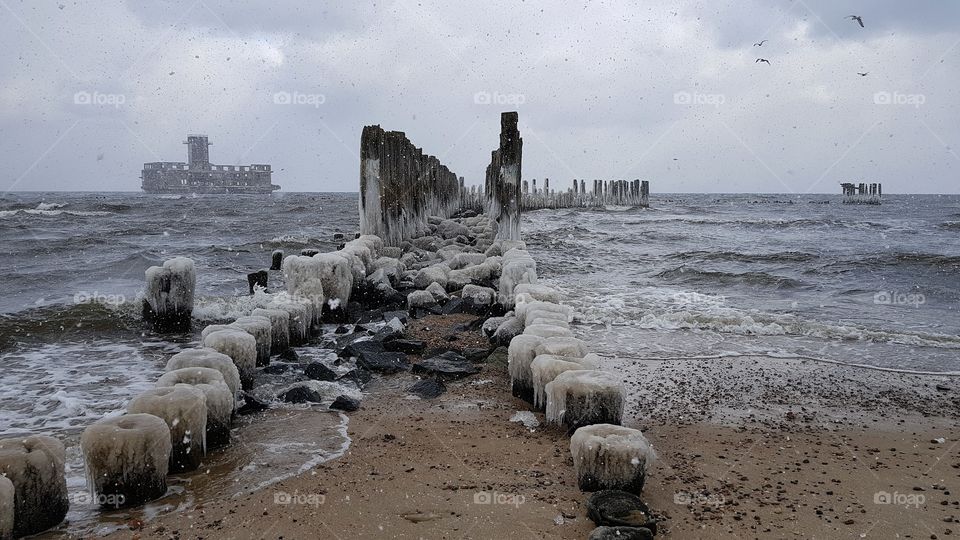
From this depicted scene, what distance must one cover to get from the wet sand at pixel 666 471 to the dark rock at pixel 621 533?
18 centimetres

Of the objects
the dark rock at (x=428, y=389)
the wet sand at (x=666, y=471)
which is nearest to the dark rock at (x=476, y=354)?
the wet sand at (x=666, y=471)

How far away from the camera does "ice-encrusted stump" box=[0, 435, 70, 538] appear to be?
10.5 ft

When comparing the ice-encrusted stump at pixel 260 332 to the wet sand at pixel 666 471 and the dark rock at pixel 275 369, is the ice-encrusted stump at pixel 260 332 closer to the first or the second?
the dark rock at pixel 275 369

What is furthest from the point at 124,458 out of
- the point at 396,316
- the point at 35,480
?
the point at 396,316

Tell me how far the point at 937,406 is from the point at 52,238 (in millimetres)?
23462

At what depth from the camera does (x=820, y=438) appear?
4977 millimetres

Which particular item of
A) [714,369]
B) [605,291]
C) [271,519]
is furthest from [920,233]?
[271,519]

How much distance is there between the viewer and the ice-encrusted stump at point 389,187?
482 inches

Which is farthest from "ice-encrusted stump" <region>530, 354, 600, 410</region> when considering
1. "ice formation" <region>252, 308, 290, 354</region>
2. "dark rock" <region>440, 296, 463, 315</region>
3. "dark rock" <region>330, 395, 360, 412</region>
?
"dark rock" <region>440, 296, 463, 315</region>

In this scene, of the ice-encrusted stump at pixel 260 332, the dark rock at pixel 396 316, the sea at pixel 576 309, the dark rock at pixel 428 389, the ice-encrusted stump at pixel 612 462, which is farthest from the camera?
the dark rock at pixel 396 316

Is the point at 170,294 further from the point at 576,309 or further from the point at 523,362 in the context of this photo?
the point at 576,309

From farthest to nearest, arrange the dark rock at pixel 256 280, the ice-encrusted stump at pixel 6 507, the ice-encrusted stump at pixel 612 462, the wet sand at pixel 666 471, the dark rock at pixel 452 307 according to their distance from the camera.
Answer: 1. the dark rock at pixel 256 280
2. the dark rock at pixel 452 307
3. the ice-encrusted stump at pixel 612 462
4. the wet sand at pixel 666 471
5. the ice-encrusted stump at pixel 6 507

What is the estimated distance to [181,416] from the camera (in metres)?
3.95

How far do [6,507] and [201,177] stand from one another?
105684 millimetres
